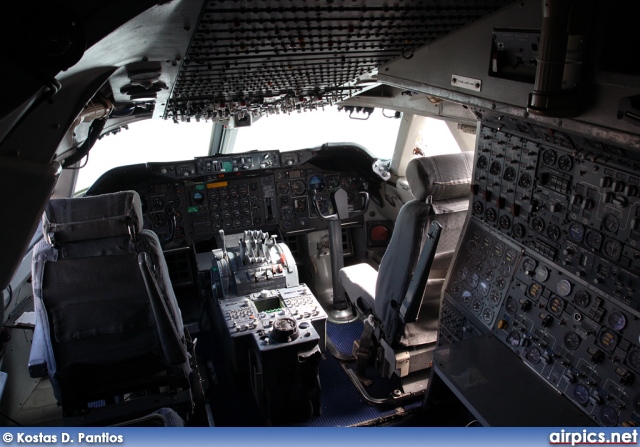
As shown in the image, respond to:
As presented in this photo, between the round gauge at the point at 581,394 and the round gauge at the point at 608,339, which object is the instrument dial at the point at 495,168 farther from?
the round gauge at the point at 581,394

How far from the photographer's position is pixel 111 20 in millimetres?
1090

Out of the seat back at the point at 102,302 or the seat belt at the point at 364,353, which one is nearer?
the seat back at the point at 102,302

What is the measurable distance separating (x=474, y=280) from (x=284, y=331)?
1.18m

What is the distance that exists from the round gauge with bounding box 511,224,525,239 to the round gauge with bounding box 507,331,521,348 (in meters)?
0.49

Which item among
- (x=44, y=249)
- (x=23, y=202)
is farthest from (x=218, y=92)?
(x=23, y=202)

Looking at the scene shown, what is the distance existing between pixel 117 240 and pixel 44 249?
363mm

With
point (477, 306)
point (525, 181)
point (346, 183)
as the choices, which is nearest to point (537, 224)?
point (525, 181)

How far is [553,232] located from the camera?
2.38 meters

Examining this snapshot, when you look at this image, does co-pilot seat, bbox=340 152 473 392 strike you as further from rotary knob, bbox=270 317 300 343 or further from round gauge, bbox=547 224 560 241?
round gauge, bbox=547 224 560 241

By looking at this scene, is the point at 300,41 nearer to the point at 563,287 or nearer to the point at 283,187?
the point at 563,287

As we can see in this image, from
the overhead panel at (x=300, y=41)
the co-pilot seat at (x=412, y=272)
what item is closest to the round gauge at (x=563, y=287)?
the co-pilot seat at (x=412, y=272)

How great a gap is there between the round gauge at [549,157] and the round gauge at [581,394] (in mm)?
987

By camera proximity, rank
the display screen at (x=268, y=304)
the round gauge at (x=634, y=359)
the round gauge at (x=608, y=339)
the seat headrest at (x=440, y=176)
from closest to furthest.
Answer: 1. the round gauge at (x=634, y=359)
2. the round gauge at (x=608, y=339)
3. the seat headrest at (x=440, y=176)
4. the display screen at (x=268, y=304)

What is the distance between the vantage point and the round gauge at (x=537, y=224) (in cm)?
246
